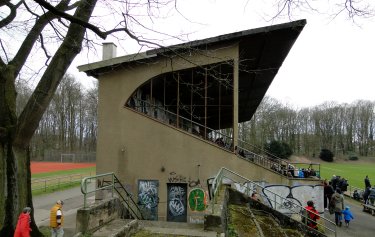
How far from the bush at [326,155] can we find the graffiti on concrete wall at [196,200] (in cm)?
7121

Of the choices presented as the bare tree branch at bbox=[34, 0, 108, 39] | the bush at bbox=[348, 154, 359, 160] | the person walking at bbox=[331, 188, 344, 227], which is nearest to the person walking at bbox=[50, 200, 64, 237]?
the bare tree branch at bbox=[34, 0, 108, 39]

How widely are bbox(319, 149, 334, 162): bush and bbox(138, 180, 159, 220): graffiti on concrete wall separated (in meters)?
71.9

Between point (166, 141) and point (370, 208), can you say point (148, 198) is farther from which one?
point (370, 208)

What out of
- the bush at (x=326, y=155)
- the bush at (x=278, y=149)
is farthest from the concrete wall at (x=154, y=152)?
the bush at (x=326, y=155)

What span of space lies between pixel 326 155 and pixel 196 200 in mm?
71408

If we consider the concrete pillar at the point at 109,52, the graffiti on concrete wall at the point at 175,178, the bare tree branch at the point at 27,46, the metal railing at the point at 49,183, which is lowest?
the metal railing at the point at 49,183

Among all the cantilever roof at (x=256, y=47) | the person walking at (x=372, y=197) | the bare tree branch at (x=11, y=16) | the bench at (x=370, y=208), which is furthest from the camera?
the person walking at (x=372, y=197)

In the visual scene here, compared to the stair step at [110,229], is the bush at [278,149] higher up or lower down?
higher up

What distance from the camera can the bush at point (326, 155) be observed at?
80812 mm

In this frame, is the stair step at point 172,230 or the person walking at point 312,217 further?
the person walking at point 312,217

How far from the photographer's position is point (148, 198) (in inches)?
656

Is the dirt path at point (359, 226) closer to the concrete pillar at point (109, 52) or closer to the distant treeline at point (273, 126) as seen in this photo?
the concrete pillar at point (109, 52)

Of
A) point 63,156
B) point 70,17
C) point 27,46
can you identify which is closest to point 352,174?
point 63,156

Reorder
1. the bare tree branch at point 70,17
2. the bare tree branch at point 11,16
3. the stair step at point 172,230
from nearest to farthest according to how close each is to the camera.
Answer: the bare tree branch at point 70,17
the stair step at point 172,230
the bare tree branch at point 11,16
